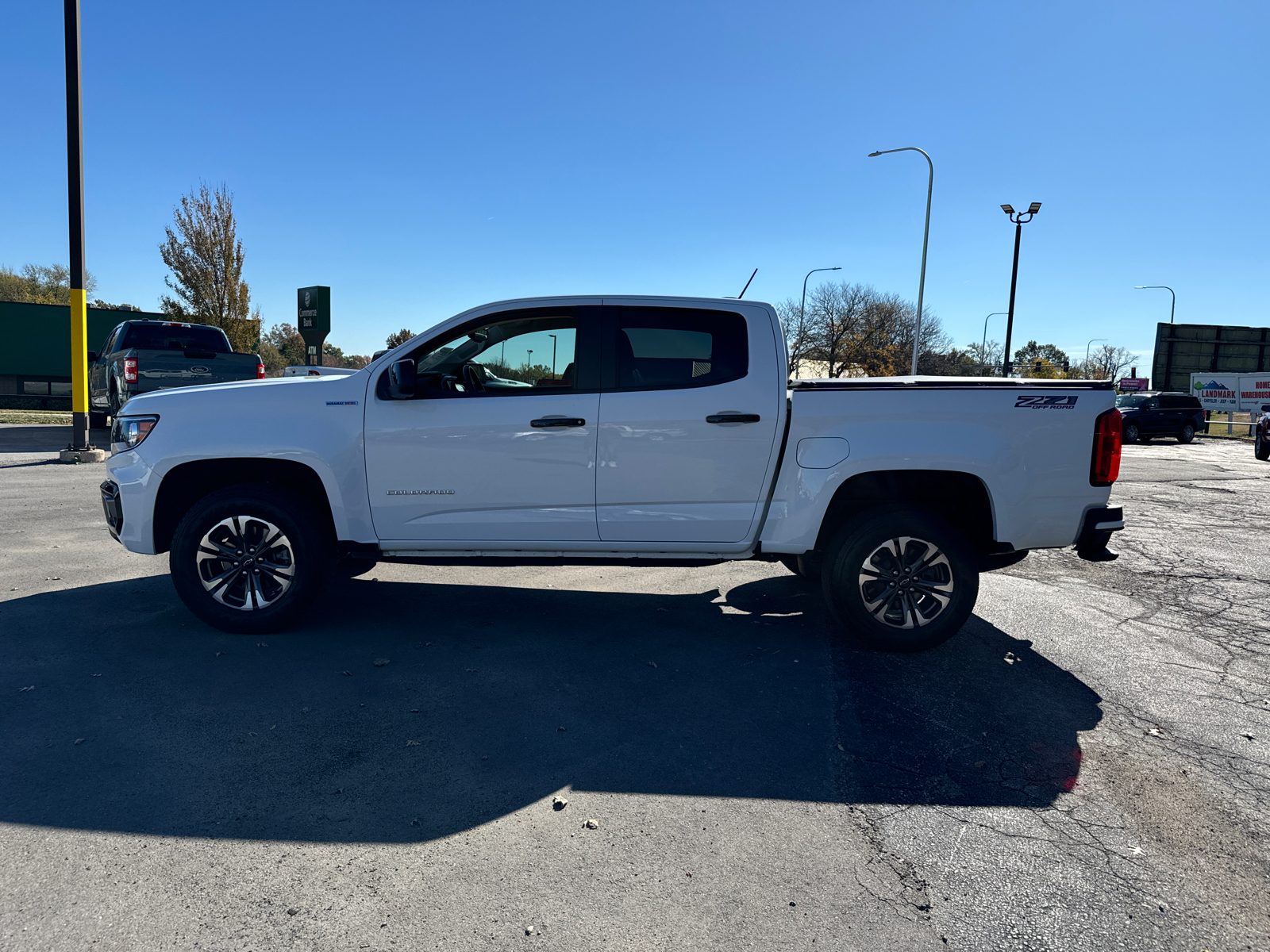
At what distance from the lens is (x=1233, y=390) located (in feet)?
147

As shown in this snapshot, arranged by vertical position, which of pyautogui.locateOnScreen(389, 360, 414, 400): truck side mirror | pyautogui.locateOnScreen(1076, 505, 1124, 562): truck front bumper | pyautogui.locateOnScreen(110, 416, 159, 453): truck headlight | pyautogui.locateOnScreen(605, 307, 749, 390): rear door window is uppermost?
pyautogui.locateOnScreen(605, 307, 749, 390): rear door window

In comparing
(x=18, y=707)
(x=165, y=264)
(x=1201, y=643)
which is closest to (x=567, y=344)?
(x=18, y=707)

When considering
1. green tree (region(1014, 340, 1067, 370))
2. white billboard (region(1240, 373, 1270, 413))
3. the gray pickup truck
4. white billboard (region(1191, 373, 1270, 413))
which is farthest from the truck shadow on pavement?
green tree (region(1014, 340, 1067, 370))

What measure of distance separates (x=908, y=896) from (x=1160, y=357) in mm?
64193

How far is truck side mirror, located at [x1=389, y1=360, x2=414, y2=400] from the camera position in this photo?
4496mm

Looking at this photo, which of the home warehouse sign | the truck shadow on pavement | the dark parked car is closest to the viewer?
the truck shadow on pavement

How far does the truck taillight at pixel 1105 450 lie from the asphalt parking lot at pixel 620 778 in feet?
3.64

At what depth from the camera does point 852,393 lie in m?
4.50

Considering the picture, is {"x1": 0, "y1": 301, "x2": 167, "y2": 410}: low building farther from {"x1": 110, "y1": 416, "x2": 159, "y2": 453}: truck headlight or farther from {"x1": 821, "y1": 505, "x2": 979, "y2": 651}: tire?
{"x1": 821, "y1": 505, "x2": 979, "y2": 651}: tire

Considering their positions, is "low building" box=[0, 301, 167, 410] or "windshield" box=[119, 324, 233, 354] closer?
"windshield" box=[119, 324, 233, 354]

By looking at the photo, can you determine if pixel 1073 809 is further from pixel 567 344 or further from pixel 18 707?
pixel 18 707

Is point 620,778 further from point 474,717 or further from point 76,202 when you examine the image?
point 76,202

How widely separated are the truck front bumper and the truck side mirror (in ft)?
12.9

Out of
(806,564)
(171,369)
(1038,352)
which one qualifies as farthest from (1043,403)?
(1038,352)
